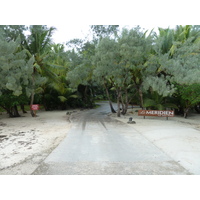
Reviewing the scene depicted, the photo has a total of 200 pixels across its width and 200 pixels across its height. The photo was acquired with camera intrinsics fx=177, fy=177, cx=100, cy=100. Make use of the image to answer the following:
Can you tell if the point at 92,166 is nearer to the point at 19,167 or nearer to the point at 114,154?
the point at 114,154

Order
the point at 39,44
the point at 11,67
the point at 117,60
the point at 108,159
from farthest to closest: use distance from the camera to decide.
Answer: the point at 39,44 < the point at 117,60 < the point at 11,67 < the point at 108,159

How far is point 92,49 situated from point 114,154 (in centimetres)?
1135

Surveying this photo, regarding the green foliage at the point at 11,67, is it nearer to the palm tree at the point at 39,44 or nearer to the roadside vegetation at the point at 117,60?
the roadside vegetation at the point at 117,60

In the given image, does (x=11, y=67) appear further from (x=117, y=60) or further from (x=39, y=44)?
(x=117, y=60)

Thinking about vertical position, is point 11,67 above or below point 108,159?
above

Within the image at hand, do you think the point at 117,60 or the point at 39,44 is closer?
the point at 117,60

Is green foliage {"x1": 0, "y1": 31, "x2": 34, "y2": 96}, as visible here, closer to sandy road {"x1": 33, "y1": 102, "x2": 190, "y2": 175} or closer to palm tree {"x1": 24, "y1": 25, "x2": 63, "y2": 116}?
palm tree {"x1": 24, "y1": 25, "x2": 63, "y2": 116}

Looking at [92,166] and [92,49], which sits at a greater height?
[92,49]

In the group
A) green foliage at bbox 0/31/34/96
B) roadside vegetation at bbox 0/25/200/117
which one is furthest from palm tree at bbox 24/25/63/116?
green foliage at bbox 0/31/34/96

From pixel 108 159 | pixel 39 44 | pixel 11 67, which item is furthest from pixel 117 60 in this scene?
pixel 108 159

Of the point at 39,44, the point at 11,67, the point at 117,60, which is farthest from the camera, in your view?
the point at 39,44

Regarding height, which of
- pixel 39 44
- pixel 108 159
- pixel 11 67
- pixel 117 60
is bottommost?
pixel 108 159

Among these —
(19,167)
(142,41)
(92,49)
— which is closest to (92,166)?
(19,167)

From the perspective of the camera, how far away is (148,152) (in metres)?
5.44
